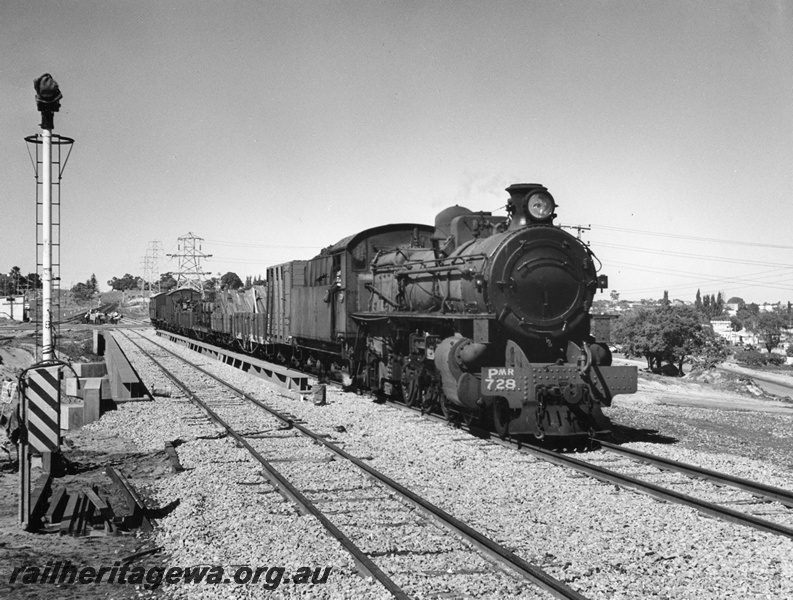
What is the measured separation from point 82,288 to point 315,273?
558 feet

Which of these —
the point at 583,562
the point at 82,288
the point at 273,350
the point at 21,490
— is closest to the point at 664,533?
the point at 583,562

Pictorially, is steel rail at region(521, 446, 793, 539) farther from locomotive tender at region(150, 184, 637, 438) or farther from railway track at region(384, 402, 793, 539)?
locomotive tender at region(150, 184, 637, 438)

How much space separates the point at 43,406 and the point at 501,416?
6.42 metres

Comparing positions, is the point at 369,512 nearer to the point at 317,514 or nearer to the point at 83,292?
the point at 317,514

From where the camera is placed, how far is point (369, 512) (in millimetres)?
6977

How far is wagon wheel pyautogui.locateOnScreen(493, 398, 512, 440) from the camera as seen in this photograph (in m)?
10.5

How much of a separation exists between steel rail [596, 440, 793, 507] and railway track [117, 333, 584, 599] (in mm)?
3598

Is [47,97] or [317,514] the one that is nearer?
[317,514]

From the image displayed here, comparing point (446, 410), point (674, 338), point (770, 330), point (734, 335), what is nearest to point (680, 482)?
point (446, 410)

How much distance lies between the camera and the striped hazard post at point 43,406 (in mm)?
7727

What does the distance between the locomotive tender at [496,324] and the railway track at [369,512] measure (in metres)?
2.47

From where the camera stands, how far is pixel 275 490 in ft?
25.8

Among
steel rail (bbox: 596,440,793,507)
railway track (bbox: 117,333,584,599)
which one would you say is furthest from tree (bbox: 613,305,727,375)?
railway track (bbox: 117,333,584,599)

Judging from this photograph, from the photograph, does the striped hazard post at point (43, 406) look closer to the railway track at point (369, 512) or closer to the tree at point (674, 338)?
the railway track at point (369, 512)
